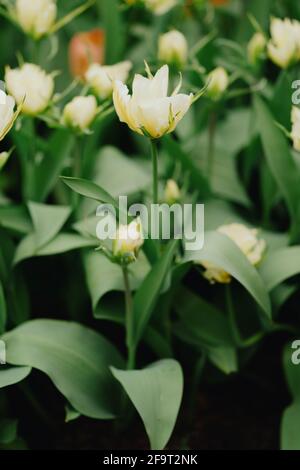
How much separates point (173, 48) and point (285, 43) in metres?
0.16

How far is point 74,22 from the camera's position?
1519 mm

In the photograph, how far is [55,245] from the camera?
39.2 inches

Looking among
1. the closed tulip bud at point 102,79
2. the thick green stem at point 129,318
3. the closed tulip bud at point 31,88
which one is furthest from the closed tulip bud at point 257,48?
the thick green stem at point 129,318

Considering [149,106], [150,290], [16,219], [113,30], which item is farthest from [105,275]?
[113,30]

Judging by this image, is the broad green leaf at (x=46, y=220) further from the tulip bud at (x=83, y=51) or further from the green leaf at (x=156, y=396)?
the tulip bud at (x=83, y=51)

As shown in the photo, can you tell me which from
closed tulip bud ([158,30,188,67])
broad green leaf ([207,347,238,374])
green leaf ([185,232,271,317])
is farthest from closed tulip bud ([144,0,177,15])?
broad green leaf ([207,347,238,374])

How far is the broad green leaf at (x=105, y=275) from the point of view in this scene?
3.06 ft

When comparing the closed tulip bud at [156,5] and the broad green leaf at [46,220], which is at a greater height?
the closed tulip bud at [156,5]

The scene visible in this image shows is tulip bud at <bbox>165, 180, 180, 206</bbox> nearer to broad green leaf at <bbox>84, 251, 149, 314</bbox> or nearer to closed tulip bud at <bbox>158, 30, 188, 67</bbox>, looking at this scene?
broad green leaf at <bbox>84, 251, 149, 314</bbox>

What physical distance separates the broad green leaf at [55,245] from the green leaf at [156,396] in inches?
7.7

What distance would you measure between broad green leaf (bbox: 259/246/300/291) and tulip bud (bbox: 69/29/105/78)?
0.55 meters

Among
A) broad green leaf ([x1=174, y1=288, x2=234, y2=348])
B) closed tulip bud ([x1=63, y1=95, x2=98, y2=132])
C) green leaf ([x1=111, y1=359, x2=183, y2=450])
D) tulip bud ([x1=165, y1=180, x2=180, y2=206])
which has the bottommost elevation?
green leaf ([x1=111, y1=359, x2=183, y2=450])

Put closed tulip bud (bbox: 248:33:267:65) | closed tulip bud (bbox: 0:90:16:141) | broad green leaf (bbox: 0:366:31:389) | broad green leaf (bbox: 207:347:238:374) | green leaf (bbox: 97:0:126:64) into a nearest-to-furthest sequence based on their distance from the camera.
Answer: closed tulip bud (bbox: 0:90:16:141)
broad green leaf (bbox: 0:366:31:389)
broad green leaf (bbox: 207:347:238:374)
closed tulip bud (bbox: 248:33:267:65)
green leaf (bbox: 97:0:126:64)

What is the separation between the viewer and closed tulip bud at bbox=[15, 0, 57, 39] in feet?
3.29
